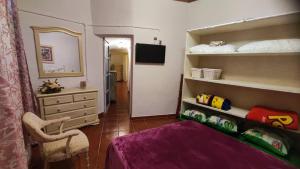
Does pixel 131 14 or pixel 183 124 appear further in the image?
pixel 131 14

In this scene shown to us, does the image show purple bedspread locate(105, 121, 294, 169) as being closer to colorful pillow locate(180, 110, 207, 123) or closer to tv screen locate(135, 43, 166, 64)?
colorful pillow locate(180, 110, 207, 123)

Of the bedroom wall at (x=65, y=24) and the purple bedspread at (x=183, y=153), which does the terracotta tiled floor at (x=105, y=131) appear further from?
the purple bedspread at (x=183, y=153)

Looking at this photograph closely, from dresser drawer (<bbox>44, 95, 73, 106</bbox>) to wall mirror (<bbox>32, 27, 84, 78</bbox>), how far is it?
549mm

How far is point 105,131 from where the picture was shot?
104 inches

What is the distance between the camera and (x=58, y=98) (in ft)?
7.56

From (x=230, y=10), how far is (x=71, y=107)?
3186 mm

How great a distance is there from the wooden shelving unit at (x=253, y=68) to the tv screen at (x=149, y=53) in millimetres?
721

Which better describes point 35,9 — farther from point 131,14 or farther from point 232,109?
point 232,109

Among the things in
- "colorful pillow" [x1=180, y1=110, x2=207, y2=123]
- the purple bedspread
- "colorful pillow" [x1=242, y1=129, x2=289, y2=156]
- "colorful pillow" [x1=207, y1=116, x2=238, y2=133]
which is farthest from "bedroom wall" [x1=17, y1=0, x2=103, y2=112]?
"colorful pillow" [x1=242, y1=129, x2=289, y2=156]

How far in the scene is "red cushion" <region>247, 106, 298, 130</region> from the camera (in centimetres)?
145

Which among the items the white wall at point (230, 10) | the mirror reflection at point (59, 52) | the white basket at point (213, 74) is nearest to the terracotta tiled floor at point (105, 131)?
the mirror reflection at point (59, 52)

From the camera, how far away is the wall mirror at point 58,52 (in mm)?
2420

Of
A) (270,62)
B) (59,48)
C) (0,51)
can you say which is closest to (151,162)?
(0,51)

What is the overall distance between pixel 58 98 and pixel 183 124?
2.06m
